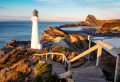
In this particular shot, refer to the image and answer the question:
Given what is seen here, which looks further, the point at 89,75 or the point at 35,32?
the point at 35,32

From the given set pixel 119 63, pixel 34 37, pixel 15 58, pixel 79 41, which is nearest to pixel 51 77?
pixel 119 63

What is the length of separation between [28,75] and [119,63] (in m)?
4.92

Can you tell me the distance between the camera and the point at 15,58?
15.0 metres

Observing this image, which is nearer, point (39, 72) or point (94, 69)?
point (94, 69)

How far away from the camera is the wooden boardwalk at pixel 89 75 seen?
4613mm

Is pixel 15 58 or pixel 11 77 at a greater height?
pixel 11 77

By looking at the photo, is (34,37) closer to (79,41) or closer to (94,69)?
(79,41)

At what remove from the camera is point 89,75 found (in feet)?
16.3

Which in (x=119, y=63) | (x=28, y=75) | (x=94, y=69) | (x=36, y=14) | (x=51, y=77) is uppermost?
(x=36, y=14)

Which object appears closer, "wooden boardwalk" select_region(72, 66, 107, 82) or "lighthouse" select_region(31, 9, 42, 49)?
"wooden boardwalk" select_region(72, 66, 107, 82)

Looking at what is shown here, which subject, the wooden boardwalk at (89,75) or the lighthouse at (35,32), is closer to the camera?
the wooden boardwalk at (89,75)

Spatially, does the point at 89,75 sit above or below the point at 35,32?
below

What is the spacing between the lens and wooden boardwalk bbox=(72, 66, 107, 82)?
15.1 feet

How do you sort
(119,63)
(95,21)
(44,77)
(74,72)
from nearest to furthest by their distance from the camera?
(119,63) → (74,72) → (44,77) → (95,21)
